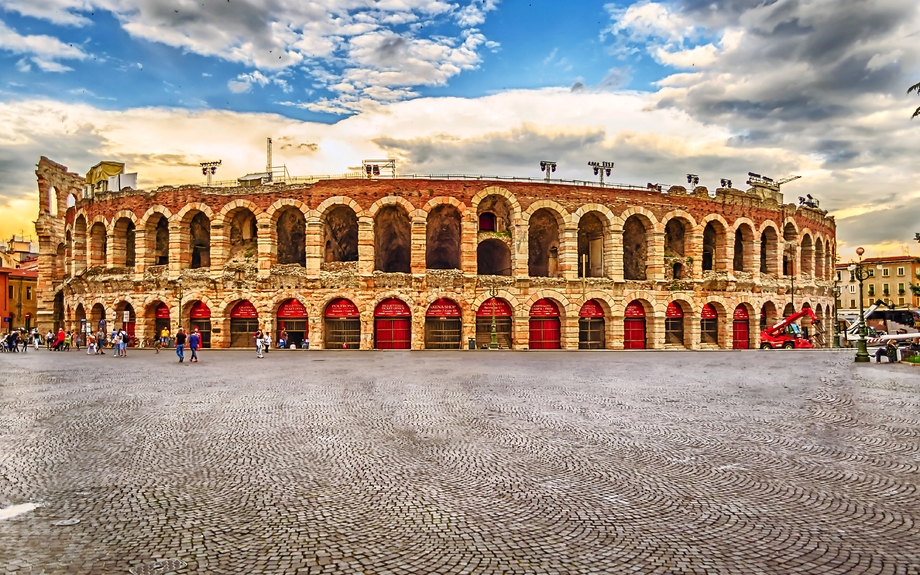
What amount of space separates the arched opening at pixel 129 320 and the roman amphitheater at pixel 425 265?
0.09 metres

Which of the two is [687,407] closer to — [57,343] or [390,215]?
Result: [390,215]

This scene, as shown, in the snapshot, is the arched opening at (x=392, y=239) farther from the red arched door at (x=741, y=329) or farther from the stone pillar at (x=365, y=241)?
the red arched door at (x=741, y=329)

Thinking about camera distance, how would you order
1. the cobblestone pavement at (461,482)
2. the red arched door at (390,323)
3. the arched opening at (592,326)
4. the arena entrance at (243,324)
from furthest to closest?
the arched opening at (592,326) < the arena entrance at (243,324) < the red arched door at (390,323) < the cobblestone pavement at (461,482)

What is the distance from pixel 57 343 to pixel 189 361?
57.4 feet

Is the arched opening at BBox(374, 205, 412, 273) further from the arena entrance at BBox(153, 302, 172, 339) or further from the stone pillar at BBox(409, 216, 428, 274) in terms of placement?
the arena entrance at BBox(153, 302, 172, 339)

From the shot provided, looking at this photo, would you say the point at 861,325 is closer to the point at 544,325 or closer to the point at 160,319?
the point at 544,325

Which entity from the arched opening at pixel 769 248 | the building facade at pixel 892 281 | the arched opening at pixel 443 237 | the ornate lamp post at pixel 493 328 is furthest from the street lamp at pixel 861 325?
the building facade at pixel 892 281

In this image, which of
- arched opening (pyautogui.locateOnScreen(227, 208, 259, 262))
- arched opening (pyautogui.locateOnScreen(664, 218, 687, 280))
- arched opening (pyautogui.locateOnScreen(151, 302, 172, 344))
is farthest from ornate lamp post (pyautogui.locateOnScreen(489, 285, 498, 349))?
arched opening (pyautogui.locateOnScreen(151, 302, 172, 344))

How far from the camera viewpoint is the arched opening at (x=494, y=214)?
34562mm

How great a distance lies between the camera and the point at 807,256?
143 feet

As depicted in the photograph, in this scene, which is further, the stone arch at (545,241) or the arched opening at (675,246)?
the arched opening at (675,246)

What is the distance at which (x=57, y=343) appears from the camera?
3444cm

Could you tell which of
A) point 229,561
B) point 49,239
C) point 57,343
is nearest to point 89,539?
point 229,561

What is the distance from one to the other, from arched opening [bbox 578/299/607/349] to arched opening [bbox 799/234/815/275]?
20102mm
